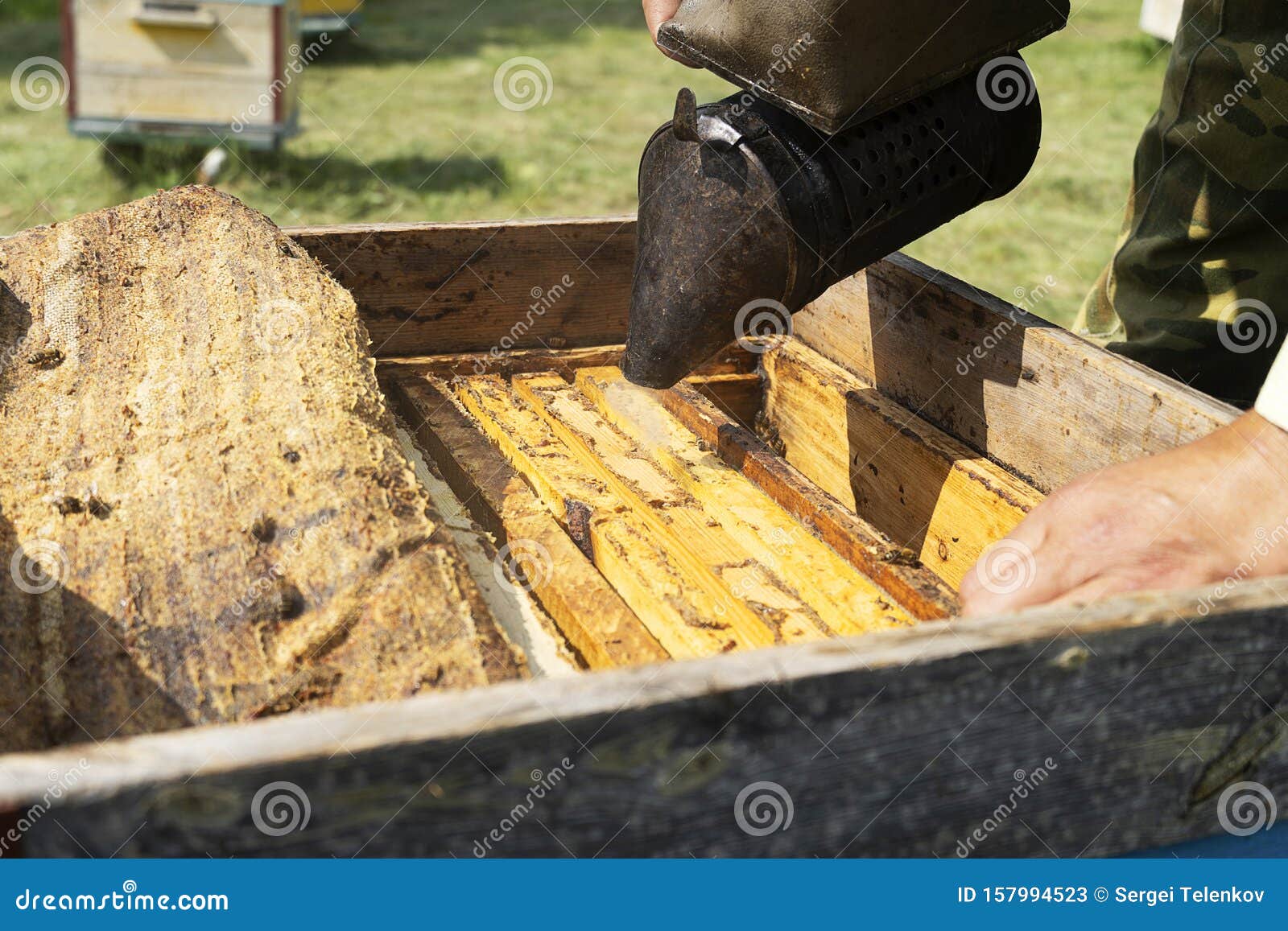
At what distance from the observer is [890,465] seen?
217cm

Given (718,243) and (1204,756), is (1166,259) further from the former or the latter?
(1204,756)

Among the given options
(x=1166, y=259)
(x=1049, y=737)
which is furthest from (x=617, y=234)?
(x=1049, y=737)

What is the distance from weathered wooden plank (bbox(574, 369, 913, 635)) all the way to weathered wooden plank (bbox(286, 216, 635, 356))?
0.16m

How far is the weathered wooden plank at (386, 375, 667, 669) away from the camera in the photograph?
5.13 ft

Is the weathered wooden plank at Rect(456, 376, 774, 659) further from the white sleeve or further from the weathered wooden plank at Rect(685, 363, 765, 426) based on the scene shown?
the white sleeve

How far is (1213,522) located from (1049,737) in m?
0.38

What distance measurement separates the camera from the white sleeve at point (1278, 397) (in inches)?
53.1
